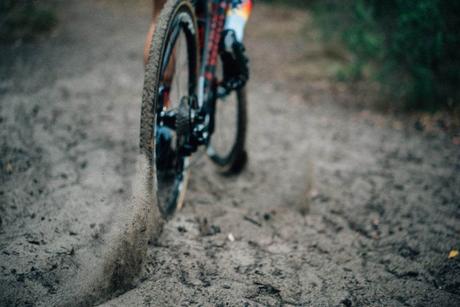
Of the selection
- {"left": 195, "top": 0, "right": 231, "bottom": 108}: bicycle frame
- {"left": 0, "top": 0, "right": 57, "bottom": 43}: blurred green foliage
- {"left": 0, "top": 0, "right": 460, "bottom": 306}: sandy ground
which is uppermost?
{"left": 0, "top": 0, "right": 57, "bottom": 43}: blurred green foliage

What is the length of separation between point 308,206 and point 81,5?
5717 mm

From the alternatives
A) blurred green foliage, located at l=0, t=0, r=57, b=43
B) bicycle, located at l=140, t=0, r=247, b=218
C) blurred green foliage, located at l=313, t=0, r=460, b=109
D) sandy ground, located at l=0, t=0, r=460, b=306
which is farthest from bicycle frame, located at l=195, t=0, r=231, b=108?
blurred green foliage, located at l=0, t=0, r=57, b=43

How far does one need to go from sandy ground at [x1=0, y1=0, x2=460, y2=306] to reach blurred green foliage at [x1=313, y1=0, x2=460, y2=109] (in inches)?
16.2

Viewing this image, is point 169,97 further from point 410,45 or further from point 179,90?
point 410,45

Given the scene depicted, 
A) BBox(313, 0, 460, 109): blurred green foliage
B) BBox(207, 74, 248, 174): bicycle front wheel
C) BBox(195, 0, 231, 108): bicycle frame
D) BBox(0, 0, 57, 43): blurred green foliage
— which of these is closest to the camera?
BBox(195, 0, 231, 108): bicycle frame

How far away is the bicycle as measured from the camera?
162 centimetres

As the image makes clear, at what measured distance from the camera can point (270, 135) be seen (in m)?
3.60

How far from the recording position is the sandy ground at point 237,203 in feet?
5.57

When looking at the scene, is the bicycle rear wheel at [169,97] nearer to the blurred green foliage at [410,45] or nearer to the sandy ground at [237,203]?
the sandy ground at [237,203]

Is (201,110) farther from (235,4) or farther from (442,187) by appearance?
(442,187)

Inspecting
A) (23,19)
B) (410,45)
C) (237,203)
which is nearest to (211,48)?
(237,203)

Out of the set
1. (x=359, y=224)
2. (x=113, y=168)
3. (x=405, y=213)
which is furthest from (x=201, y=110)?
(x=405, y=213)

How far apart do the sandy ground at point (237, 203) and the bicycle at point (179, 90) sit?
0.26 meters

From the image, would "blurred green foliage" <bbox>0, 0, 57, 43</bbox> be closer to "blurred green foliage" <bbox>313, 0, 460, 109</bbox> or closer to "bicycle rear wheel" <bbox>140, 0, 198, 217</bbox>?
"bicycle rear wheel" <bbox>140, 0, 198, 217</bbox>
